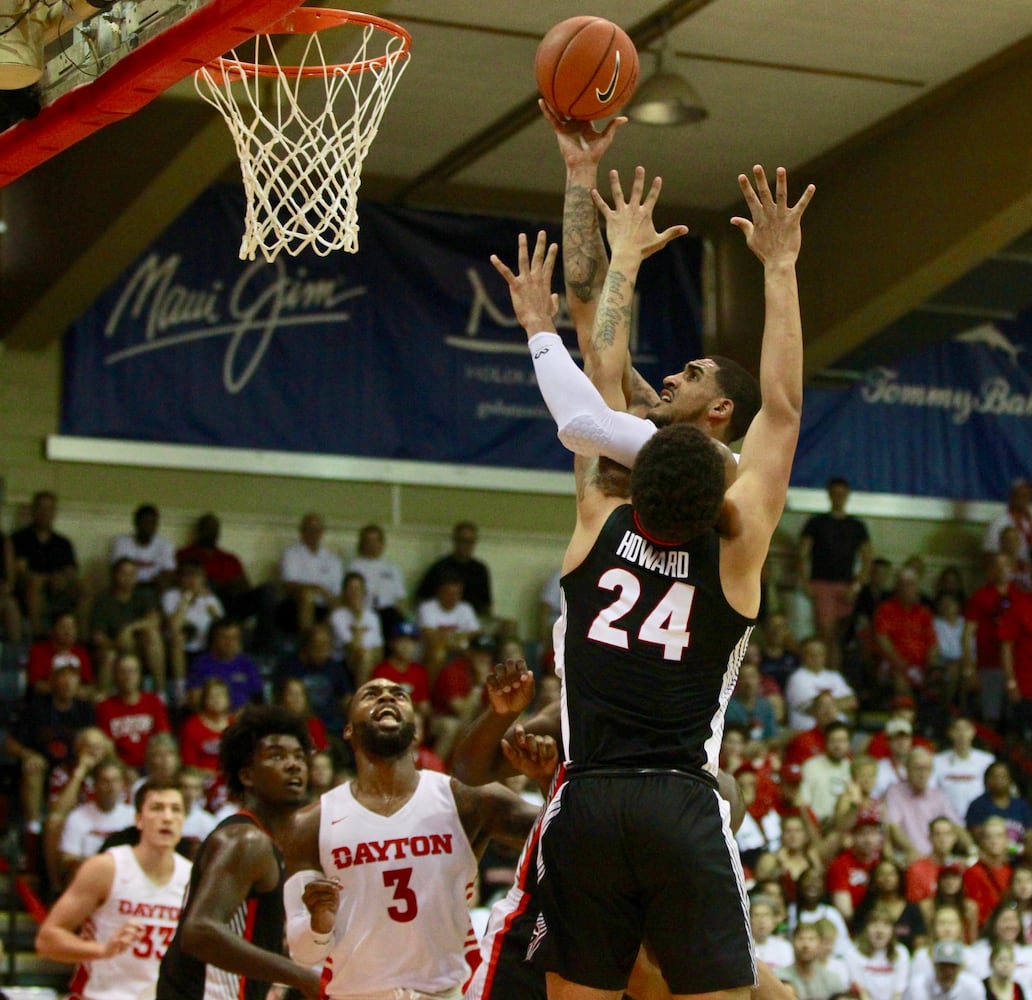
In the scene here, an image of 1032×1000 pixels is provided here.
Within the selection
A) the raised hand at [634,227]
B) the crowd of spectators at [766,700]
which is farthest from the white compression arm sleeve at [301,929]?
the crowd of spectators at [766,700]

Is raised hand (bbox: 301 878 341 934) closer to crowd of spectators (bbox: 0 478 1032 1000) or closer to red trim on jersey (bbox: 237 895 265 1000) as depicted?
red trim on jersey (bbox: 237 895 265 1000)

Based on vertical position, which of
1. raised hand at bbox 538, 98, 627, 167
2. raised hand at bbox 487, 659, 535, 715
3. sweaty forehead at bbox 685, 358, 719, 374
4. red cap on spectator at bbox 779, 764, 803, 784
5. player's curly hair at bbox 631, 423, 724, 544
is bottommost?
red cap on spectator at bbox 779, 764, 803, 784

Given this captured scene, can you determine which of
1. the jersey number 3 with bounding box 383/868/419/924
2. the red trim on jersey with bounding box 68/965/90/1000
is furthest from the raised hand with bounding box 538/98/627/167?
the red trim on jersey with bounding box 68/965/90/1000

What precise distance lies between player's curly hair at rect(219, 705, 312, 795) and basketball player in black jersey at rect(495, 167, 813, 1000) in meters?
2.29

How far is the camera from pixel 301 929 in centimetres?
580

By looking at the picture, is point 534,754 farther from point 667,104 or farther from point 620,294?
point 667,104

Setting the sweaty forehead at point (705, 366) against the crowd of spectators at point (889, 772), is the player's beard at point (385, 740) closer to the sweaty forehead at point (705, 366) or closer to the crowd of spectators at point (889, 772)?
the sweaty forehead at point (705, 366)

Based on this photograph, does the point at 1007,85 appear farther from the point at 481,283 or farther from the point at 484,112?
the point at 481,283

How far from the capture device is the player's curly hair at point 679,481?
13.2ft

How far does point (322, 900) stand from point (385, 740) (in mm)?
670

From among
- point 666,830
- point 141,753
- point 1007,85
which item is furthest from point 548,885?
point 1007,85

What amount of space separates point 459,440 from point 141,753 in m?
5.09

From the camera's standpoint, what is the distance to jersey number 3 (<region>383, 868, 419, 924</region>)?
5809mm

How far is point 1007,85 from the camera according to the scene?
13172 millimetres
